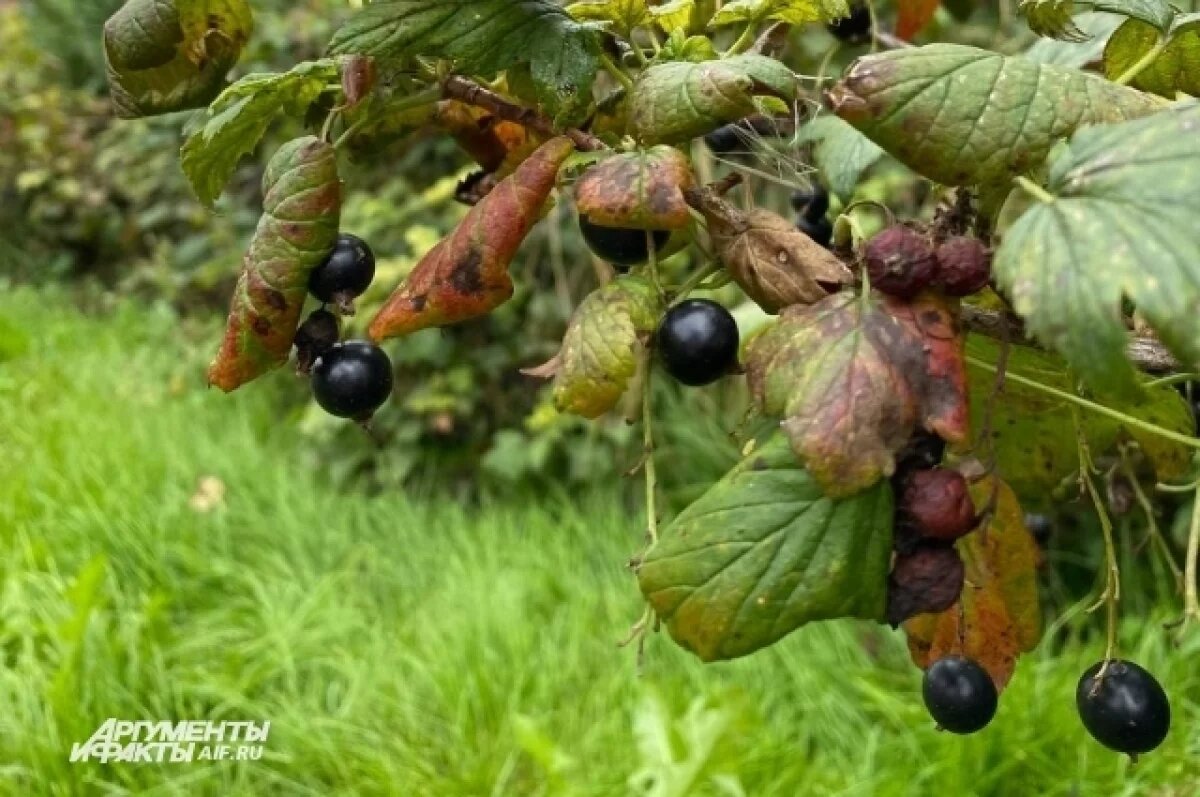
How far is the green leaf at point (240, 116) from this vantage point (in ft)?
1.76

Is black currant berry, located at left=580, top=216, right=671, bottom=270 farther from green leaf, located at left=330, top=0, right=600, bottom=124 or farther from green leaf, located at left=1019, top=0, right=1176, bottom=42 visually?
green leaf, located at left=1019, top=0, right=1176, bottom=42

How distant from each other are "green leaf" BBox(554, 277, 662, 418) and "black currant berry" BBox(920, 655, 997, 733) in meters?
0.25

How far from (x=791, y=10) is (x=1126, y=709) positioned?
390 mm

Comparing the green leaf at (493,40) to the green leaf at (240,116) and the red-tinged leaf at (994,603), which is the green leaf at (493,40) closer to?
the green leaf at (240,116)

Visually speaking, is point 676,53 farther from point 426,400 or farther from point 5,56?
point 5,56

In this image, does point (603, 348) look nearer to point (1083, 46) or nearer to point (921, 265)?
point (921, 265)

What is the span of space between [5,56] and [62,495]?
10.9ft

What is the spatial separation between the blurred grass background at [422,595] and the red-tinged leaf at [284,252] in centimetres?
14

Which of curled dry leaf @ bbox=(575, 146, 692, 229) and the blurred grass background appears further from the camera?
the blurred grass background

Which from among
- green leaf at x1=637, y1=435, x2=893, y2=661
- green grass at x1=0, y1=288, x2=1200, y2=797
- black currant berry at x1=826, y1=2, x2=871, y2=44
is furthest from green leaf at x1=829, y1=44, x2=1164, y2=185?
green grass at x1=0, y1=288, x2=1200, y2=797

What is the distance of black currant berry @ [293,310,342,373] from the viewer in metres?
0.56

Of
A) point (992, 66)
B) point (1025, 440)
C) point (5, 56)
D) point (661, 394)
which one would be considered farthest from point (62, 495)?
point (5, 56)

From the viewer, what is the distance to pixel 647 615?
0.56 metres

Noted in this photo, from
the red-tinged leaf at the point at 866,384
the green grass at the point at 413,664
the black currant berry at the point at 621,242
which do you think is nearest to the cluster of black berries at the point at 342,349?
the black currant berry at the point at 621,242
